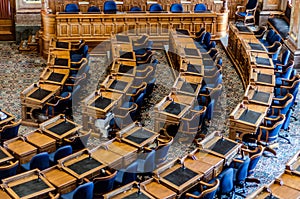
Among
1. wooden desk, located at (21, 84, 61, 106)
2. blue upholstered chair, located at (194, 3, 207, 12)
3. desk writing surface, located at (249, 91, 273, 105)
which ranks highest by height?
blue upholstered chair, located at (194, 3, 207, 12)

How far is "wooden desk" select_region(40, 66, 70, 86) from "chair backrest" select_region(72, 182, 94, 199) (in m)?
4.86

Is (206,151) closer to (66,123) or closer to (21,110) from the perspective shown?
(66,123)

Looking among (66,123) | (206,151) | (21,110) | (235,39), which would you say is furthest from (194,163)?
(235,39)

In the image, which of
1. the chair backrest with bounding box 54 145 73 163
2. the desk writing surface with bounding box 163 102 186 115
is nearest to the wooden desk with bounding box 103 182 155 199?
the chair backrest with bounding box 54 145 73 163

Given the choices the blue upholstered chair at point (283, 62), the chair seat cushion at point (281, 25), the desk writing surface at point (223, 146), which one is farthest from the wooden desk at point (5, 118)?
the chair seat cushion at point (281, 25)

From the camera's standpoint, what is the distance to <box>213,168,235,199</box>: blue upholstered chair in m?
11.2

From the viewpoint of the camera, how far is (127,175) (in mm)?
11570

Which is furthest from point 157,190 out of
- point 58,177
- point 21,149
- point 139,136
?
point 21,149

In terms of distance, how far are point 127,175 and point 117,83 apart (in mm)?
3950

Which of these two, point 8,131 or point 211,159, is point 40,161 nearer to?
point 8,131

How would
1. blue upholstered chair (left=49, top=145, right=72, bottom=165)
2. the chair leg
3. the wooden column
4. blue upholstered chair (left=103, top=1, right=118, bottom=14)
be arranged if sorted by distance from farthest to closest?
blue upholstered chair (left=103, top=1, right=118, bottom=14), the wooden column, the chair leg, blue upholstered chair (left=49, top=145, right=72, bottom=165)

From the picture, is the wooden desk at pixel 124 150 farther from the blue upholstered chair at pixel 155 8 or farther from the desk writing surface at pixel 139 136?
the blue upholstered chair at pixel 155 8

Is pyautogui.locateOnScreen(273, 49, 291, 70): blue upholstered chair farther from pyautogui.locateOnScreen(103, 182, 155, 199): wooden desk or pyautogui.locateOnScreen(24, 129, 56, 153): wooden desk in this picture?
pyautogui.locateOnScreen(103, 182, 155, 199): wooden desk

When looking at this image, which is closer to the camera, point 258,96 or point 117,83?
point 258,96
